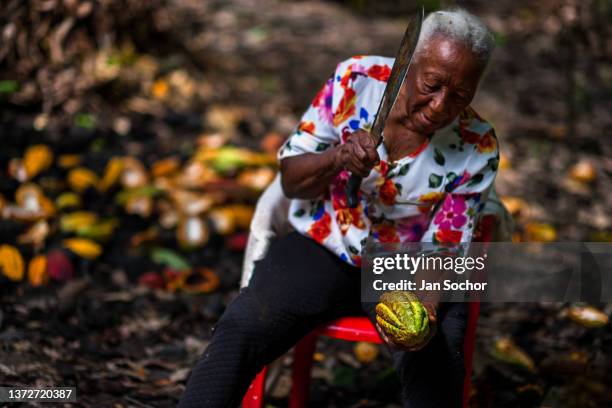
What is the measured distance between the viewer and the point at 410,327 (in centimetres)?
187

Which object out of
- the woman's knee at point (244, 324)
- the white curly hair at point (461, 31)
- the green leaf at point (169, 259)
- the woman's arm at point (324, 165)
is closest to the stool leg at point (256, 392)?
the woman's knee at point (244, 324)

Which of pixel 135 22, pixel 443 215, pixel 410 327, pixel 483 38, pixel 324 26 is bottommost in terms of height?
pixel 410 327

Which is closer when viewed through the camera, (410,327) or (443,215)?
(410,327)

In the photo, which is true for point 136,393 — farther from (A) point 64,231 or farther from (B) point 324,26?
(B) point 324,26

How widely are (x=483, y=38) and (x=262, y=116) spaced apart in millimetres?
2594

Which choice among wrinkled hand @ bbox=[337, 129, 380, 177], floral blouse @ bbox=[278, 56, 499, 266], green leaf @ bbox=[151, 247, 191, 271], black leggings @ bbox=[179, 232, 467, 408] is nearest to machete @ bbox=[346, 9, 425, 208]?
wrinkled hand @ bbox=[337, 129, 380, 177]

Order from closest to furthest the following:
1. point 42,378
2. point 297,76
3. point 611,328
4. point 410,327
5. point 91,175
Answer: point 410,327, point 42,378, point 611,328, point 91,175, point 297,76

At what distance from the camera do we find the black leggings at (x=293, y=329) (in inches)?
78.1

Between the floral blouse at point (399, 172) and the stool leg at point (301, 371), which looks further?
the stool leg at point (301, 371)

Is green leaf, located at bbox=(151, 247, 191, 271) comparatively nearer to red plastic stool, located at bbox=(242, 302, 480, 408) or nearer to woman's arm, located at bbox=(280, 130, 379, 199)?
red plastic stool, located at bbox=(242, 302, 480, 408)

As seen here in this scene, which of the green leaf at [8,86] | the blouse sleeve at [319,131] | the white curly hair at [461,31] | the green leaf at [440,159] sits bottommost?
the green leaf at [440,159]

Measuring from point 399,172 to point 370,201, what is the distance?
0.41 ft

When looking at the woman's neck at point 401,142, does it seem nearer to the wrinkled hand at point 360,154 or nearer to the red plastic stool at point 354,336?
the wrinkled hand at point 360,154

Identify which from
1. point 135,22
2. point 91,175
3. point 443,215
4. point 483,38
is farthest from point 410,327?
point 135,22
